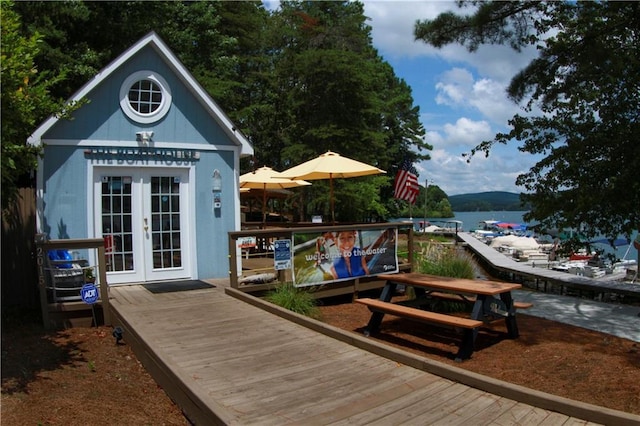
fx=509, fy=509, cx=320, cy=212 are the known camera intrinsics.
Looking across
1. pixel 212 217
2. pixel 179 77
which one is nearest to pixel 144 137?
pixel 179 77

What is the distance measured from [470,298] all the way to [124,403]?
657cm

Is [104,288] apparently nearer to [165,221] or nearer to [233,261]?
[233,261]

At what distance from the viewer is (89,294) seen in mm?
7254

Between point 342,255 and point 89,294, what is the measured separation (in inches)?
176

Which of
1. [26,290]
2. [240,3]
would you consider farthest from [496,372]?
[240,3]

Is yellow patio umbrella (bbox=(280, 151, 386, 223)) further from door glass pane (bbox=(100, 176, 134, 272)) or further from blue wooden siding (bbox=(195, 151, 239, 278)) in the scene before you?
door glass pane (bbox=(100, 176, 134, 272))

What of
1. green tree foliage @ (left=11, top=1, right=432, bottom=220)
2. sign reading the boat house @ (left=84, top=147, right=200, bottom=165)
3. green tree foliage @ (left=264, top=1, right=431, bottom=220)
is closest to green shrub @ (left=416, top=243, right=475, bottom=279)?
sign reading the boat house @ (left=84, top=147, right=200, bottom=165)

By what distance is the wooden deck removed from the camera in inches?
156

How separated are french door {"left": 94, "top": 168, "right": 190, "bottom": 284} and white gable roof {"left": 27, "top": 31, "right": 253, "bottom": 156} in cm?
115

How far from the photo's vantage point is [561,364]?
6.00 meters

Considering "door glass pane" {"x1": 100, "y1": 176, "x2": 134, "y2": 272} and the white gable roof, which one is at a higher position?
the white gable roof

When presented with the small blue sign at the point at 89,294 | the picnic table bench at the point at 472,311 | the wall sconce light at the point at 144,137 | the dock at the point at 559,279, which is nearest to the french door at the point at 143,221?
the wall sconce light at the point at 144,137

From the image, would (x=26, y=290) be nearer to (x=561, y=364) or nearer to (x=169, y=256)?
(x=169, y=256)

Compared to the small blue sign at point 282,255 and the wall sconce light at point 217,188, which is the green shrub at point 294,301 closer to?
the small blue sign at point 282,255
